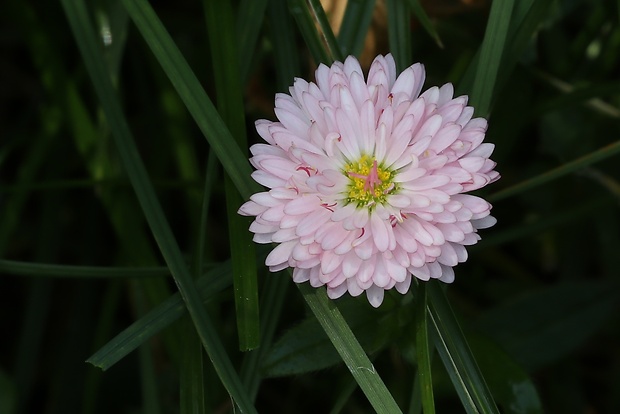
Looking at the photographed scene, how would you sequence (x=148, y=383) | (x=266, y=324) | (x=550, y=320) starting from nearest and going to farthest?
(x=266, y=324) → (x=148, y=383) → (x=550, y=320)


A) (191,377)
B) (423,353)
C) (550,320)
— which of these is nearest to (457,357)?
(423,353)

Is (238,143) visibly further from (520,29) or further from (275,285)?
(520,29)

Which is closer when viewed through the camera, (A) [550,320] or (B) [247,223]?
(B) [247,223]

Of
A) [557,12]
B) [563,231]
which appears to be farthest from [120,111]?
[563,231]

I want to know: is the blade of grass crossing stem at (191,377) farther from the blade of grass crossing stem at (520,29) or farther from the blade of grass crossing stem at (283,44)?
the blade of grass crossing stem at (520,29)

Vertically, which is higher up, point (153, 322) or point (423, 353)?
point (153, 322)

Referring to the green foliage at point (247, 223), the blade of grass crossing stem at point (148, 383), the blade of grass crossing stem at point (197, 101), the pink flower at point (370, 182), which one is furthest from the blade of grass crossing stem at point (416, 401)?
the blade of grass crossing stem at point (148, 383)
